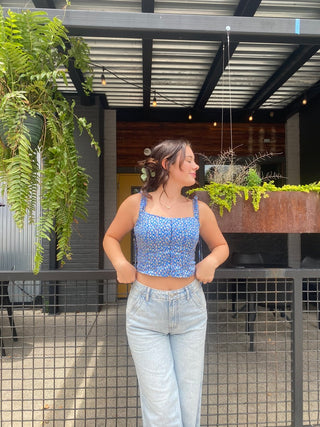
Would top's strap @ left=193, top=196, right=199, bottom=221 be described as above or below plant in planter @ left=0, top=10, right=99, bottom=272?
below

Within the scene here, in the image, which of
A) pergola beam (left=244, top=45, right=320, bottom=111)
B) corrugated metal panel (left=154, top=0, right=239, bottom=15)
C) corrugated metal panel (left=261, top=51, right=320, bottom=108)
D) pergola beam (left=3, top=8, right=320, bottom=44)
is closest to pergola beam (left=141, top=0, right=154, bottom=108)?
corrugated metal panel (left=154, top=0, right=239, bottom=15)

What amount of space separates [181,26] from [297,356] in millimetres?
2069

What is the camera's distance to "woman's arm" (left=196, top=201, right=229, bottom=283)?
1.57 meters

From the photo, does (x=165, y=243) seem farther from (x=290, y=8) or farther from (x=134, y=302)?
(x=290, y=8)

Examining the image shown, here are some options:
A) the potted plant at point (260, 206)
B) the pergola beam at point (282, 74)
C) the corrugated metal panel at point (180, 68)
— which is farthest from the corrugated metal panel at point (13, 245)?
the pergola beam at point (282, 74)

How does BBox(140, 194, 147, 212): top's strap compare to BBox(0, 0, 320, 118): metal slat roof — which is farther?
BBox(0, 0, 320, 118): metal slat roof

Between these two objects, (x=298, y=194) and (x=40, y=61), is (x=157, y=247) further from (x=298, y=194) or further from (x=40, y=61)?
(x=298, y=194)

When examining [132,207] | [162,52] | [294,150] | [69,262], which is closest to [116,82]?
[162,52]

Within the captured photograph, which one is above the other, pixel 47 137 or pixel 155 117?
pixel 155 117

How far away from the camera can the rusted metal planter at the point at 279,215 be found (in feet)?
7.64

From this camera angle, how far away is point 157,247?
4.87 ft

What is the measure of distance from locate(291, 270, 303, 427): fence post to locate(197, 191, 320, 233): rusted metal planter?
0.37m

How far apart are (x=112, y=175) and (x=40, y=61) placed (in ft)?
15.6

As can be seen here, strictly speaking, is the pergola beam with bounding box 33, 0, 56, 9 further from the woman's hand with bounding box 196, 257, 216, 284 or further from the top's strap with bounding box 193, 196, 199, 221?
the woman's hand with bounding box 196, 257, 216, 284
